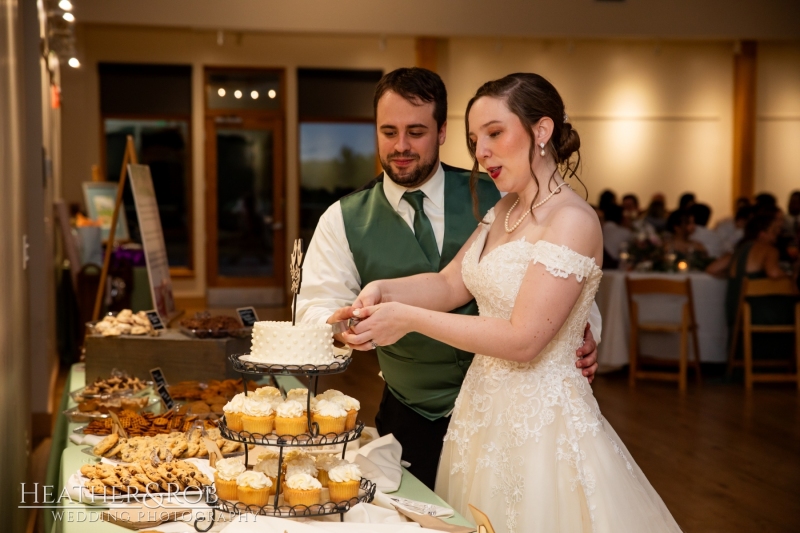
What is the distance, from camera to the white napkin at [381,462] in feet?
6.94

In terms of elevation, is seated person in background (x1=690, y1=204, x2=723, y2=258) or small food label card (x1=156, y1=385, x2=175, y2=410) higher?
seated person in background (x1=690, y1=204, x2=723, y2=258)

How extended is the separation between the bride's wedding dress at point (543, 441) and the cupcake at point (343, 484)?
1.71ft

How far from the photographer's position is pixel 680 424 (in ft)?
20.1

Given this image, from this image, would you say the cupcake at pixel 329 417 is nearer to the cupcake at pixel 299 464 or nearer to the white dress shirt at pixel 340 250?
the cupcake at pixel 299 464

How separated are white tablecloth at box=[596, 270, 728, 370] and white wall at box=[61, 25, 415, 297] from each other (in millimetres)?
5670

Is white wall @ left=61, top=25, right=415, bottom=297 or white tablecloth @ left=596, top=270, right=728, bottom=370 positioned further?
white wall @ left=61, top=25, right=415, bottom=297

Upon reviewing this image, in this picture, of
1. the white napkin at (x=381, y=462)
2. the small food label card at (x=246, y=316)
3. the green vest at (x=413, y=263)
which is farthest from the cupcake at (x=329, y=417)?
the small food label card at (x=246, y=316)

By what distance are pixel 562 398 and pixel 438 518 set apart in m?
0.46

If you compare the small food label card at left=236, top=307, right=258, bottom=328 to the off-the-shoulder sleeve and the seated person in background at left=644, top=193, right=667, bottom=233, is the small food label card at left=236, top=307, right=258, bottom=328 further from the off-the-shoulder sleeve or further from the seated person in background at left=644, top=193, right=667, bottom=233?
the seated person in background at left=644, top=193, right=667, bottom=233

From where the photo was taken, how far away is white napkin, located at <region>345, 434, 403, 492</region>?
6.94 ft

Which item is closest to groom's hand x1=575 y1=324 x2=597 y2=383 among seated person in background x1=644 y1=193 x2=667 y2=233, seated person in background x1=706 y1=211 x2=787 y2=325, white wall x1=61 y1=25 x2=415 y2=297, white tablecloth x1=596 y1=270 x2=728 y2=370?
white tablecloth x1=596 y1=270 x2=728 y2=370

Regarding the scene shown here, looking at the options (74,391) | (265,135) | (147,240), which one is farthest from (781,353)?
(265,135)

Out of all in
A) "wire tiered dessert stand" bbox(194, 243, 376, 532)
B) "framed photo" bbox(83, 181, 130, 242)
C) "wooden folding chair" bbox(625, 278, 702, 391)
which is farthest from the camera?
"framed photo" bbox(83, 181, 130, 242)

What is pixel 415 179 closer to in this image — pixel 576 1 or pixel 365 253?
pixel 365 253
